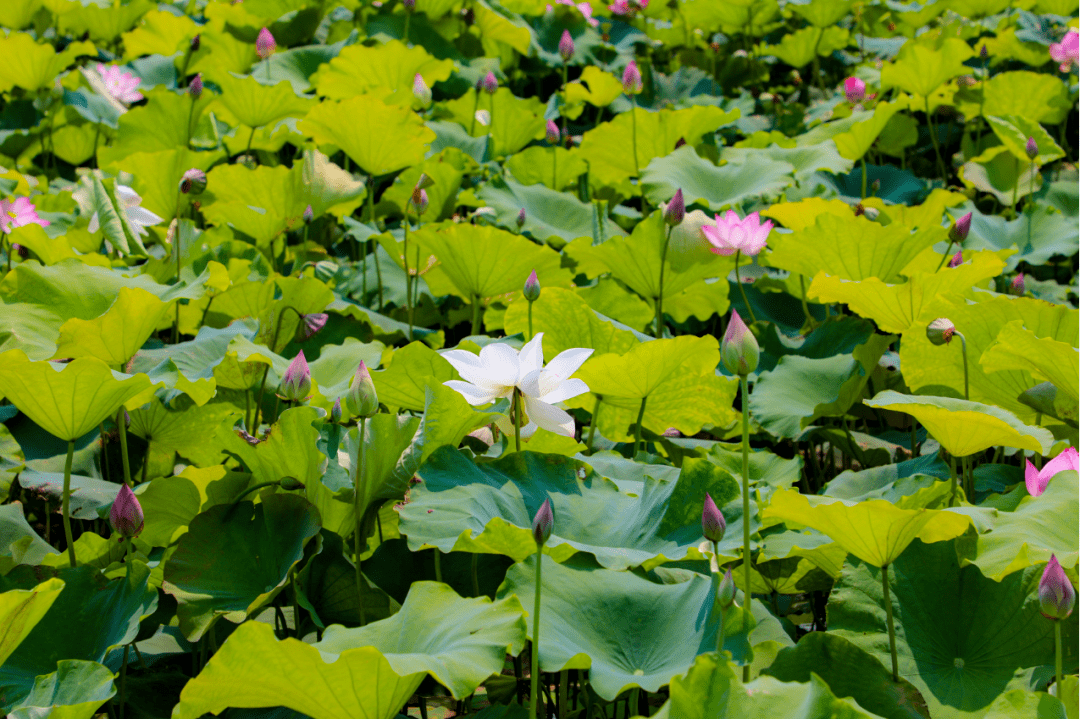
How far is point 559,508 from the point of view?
116 centimetres

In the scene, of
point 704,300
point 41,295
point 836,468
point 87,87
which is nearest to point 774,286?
point 704,300

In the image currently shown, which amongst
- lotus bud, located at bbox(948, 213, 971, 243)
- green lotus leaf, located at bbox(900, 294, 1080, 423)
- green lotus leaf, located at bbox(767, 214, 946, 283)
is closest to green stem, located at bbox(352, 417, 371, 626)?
green lotus leaf, located at bbox(900, 294, 1080, 423)

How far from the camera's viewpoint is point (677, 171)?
2.40 meters

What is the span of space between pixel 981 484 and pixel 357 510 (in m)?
0.99

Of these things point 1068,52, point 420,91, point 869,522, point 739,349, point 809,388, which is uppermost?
point 739,349

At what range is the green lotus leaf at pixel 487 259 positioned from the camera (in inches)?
69.7

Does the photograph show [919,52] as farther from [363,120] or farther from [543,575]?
[543,575]

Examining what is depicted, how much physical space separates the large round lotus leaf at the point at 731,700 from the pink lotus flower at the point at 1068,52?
3.36 meters

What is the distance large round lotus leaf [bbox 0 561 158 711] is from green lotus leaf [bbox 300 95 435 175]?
1.40 m

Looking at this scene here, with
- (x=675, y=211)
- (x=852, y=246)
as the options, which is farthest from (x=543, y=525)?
(x=852, y=246)

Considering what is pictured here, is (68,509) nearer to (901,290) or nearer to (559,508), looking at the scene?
(559,508)

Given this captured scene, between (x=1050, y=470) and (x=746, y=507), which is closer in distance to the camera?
(x=746, y=507)

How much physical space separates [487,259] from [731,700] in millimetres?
1180

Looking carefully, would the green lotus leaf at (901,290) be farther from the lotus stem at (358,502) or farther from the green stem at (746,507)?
the lotus stem at (358,502)
